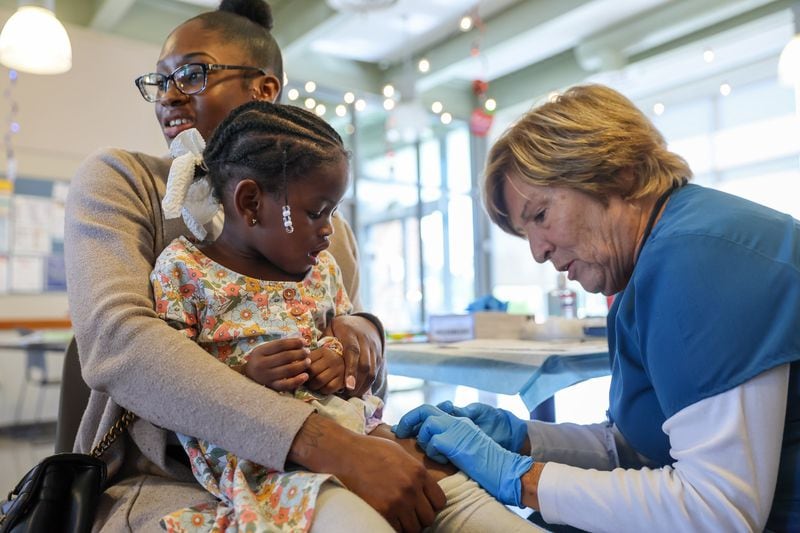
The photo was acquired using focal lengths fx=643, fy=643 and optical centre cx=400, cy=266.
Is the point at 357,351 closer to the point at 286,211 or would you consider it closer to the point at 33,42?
the point at 286,211

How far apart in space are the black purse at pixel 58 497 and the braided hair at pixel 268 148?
1.60 ft

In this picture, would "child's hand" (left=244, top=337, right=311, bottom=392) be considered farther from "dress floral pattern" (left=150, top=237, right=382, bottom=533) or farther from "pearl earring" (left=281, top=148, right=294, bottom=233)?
"pearl earring" (left=281, top=148, right=294, bottom=233)

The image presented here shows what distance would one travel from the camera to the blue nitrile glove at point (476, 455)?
1018mm

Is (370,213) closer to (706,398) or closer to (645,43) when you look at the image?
(645,43)

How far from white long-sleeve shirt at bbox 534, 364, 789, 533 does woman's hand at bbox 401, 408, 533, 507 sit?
0.56 ft

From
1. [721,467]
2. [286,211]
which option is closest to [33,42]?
[286,211]

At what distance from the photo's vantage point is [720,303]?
87cm

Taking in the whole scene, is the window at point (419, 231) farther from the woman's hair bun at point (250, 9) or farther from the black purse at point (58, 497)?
the black purse at point (58, 497)

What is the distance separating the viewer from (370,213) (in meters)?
8.20

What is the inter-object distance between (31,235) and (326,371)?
17.1ft

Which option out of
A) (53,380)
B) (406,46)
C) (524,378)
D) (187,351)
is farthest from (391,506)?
(406,46)

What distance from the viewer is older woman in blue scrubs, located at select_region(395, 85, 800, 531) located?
2.78ft

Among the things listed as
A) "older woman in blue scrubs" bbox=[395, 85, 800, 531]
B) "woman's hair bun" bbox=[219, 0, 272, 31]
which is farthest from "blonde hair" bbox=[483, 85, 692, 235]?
"woman's hair bun" bbox=[219, 0, 272, 31]

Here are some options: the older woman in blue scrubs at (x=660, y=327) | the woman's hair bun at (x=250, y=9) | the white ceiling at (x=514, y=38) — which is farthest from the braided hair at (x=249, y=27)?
the white ceiling at (x=514, y=38)
